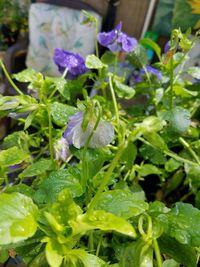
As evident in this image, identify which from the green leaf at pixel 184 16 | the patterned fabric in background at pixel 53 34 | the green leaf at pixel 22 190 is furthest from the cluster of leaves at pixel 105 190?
the patterned fabric in background at pixel 53 34

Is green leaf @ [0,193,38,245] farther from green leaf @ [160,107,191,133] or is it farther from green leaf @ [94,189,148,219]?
green leaf @ [160,107,191,133]

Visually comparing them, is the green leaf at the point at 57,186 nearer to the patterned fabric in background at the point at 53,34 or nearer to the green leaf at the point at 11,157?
the green leaf at the point at 11,157

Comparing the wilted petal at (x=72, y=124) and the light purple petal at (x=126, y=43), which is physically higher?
the light purple petal at (x=126, y=43)

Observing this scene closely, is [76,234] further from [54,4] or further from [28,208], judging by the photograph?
[54,4]

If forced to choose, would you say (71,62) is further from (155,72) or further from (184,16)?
(184,16)

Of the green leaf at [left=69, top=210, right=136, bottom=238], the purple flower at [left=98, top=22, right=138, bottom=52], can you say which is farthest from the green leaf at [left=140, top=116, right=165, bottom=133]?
the purple flower at [left=98, top=22, right=138, bottom=52]

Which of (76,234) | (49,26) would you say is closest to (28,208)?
(76,234)
